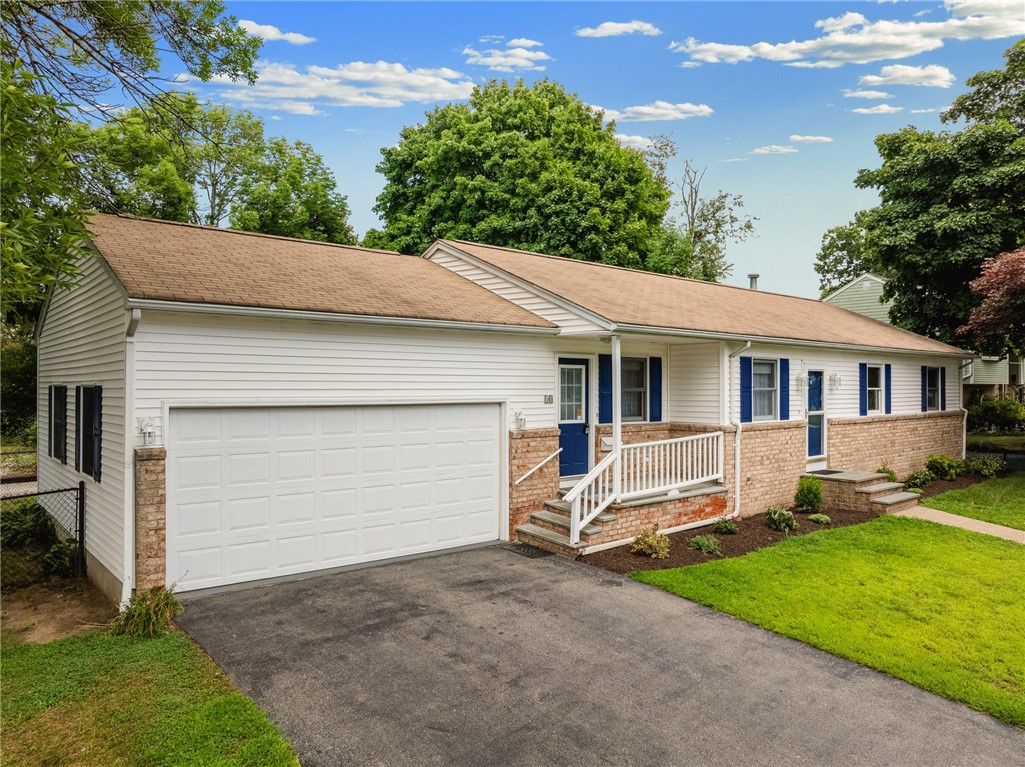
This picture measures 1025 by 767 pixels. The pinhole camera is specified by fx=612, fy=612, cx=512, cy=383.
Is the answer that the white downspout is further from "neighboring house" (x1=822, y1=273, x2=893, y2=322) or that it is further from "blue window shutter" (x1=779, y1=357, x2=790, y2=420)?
"neighboring house" (x1=822, y1=273, x2=893, y2=322)

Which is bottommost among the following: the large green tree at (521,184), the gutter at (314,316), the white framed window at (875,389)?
the white framed window at (875,389)

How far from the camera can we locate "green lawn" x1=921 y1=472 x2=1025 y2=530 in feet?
36.0

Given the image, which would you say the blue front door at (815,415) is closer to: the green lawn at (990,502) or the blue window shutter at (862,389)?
the blue window shutter at (862,389)

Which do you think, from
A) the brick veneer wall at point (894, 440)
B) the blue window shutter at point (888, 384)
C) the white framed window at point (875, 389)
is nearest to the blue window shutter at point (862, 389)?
the brick veneer wall at point (894, 440)

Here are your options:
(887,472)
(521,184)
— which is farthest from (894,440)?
(521,184)

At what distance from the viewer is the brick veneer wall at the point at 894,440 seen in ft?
43.2

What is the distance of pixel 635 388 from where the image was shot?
36.6 feet

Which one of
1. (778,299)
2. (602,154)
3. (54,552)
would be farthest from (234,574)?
(602,154)

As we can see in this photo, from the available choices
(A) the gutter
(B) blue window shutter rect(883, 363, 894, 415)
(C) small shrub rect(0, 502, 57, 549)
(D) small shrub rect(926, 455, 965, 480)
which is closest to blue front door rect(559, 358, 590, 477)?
(A) the gutter

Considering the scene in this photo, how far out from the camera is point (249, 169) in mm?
25297

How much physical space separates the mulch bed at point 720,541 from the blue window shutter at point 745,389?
5.79 ft

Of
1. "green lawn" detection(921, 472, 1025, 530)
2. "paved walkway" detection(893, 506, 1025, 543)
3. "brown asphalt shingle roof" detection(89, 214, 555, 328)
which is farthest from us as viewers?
"green lawn" detection(921, 472, 1025, 530)

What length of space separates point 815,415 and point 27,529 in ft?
47.2

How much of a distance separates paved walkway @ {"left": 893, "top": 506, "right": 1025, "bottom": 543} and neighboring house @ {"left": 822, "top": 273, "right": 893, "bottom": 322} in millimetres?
17510
